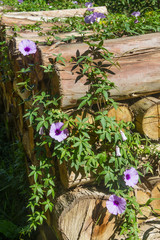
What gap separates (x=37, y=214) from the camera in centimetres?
187

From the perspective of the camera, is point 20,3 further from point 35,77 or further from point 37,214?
point 37,214

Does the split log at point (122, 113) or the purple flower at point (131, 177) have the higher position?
the split log at point (122, 113)

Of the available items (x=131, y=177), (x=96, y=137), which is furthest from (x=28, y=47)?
(x=131, y=177)

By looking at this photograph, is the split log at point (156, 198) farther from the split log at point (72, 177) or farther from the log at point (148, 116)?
the split log at point (72, 177)

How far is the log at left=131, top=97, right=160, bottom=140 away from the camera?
1776mm

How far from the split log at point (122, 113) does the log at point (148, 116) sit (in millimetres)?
43

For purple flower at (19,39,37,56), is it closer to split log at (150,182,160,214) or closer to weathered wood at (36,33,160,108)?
weathered wood at (36,33,160,108)

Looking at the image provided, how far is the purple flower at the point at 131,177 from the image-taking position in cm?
165

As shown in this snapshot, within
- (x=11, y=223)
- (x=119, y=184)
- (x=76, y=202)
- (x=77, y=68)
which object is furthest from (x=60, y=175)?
(x=11, y=223)

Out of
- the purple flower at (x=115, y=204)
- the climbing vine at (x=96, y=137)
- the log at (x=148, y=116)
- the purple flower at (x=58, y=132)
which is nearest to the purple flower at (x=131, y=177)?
the climbing vine at (x=96, y=137)

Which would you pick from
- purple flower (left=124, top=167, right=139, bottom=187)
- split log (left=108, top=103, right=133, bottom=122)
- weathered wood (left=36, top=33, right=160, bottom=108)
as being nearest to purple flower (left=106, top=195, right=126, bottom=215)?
purple flower (left=124, top=167, right=139, bottom=187)

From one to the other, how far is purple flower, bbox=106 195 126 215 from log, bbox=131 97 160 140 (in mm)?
457

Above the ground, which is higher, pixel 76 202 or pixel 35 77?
pixel 35 77

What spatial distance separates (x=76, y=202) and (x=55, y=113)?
0.53 metres
